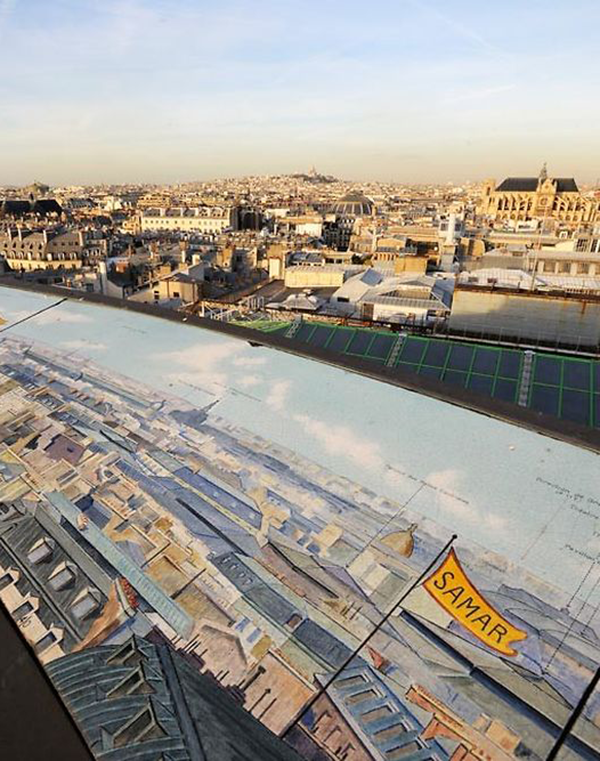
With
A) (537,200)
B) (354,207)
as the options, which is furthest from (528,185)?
(354,207)

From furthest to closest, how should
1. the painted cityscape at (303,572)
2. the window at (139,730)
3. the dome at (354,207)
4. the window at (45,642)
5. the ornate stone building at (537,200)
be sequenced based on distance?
1. the dome at (354,207)
2. the ornate stone building at (537,200)
3. the window at (45,642)
4. the painted cityscape at (303,572)
5. the window at (139,730)

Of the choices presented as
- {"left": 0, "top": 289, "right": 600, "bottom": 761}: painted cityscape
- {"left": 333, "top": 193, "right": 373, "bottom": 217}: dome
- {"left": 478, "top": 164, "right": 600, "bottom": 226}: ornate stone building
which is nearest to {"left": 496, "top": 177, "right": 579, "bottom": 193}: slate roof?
{"left": 478, "top": 164, "right": 600, "bottom": 226}: ornate stone building

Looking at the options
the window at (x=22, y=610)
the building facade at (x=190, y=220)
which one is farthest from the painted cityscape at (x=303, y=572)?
the building facade at (x=190, y=220)

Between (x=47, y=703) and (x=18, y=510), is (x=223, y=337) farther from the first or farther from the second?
(x=47, y=703)

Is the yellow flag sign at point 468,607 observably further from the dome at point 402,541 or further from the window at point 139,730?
the window at point 139,730

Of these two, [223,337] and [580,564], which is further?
[223,337]

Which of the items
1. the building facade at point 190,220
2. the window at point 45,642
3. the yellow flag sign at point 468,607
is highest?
the yellow flag sign at point 468,607

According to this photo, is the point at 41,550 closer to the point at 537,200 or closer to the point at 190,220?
the point at 190,220

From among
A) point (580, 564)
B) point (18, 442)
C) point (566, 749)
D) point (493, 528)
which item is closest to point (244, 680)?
point (566, 749)

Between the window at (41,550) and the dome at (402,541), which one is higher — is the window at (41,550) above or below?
below
